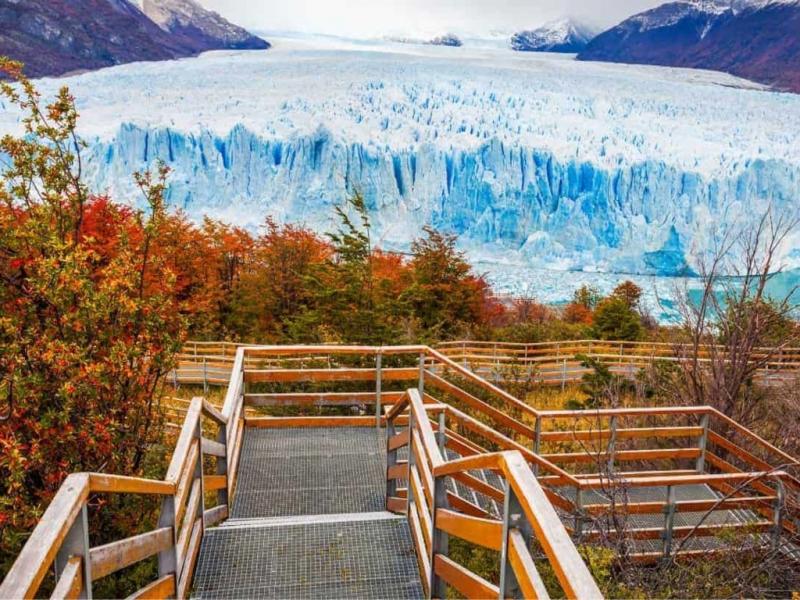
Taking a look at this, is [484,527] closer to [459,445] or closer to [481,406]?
[459,445]

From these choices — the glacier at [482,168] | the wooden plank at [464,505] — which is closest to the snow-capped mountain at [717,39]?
the glacier at [482,168]

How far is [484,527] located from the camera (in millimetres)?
2348

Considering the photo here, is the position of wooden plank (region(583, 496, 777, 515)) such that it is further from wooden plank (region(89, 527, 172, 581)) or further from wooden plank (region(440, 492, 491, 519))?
wooden plank (region(89, 527, 172, 581))

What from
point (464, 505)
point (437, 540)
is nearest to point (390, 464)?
point (464, 505)

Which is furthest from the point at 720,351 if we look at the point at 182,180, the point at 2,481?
the point at 182,180

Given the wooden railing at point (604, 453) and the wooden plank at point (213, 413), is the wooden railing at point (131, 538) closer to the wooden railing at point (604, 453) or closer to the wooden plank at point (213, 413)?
the wooden plank at point (213, 413)

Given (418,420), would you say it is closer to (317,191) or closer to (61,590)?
(61,590)

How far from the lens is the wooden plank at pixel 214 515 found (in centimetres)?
411

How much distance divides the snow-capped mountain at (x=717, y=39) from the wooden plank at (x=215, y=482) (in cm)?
5887

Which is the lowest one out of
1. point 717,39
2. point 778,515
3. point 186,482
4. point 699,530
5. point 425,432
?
point 699,530

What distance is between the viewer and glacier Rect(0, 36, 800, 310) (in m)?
33.3

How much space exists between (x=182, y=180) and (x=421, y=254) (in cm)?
1788

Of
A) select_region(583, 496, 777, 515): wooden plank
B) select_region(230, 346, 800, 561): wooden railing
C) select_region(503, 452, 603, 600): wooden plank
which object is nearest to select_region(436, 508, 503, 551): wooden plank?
select_region(503, 452, 603, 600): wooden plank

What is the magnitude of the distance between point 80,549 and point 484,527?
130cm
